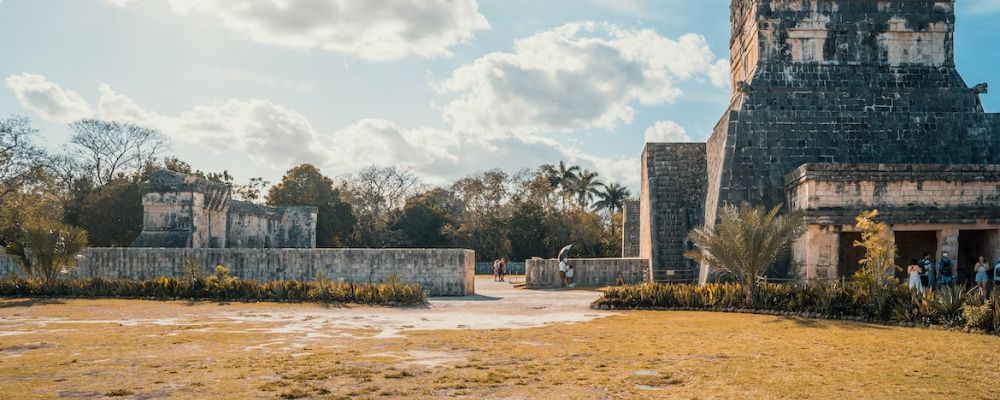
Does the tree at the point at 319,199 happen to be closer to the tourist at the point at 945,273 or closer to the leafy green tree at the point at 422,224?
the leafy green tree at the point at 422,224

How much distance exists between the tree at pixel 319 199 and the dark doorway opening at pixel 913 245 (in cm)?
2607

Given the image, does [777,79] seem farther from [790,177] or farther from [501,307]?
[501,307]

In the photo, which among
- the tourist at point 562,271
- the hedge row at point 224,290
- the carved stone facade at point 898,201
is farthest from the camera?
the tourist at point 562,271

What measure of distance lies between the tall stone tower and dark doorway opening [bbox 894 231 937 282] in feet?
5.91

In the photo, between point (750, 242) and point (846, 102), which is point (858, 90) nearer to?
point (846, 102)

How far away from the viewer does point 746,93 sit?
62.6ft

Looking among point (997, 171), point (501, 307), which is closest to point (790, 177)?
point (997, 171)

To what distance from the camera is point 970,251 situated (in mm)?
16922

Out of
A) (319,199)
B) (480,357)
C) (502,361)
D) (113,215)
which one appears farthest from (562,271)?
(319,199)

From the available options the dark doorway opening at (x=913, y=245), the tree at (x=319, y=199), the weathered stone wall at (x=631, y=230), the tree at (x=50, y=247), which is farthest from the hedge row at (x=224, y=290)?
the tree at (x=319, y=199)

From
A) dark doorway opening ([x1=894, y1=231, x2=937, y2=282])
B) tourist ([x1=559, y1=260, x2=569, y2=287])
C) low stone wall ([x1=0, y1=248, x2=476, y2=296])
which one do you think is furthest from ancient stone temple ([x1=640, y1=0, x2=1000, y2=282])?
low stone wall ([x1=0, y1=248, x2=476, y2=296])

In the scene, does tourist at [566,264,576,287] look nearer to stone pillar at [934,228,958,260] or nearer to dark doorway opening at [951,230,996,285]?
stone pillar at [934,228,958,260]

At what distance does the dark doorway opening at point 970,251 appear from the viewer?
A: 1609 cm

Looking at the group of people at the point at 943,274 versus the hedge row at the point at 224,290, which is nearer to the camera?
the group of people at the point at 943,274
